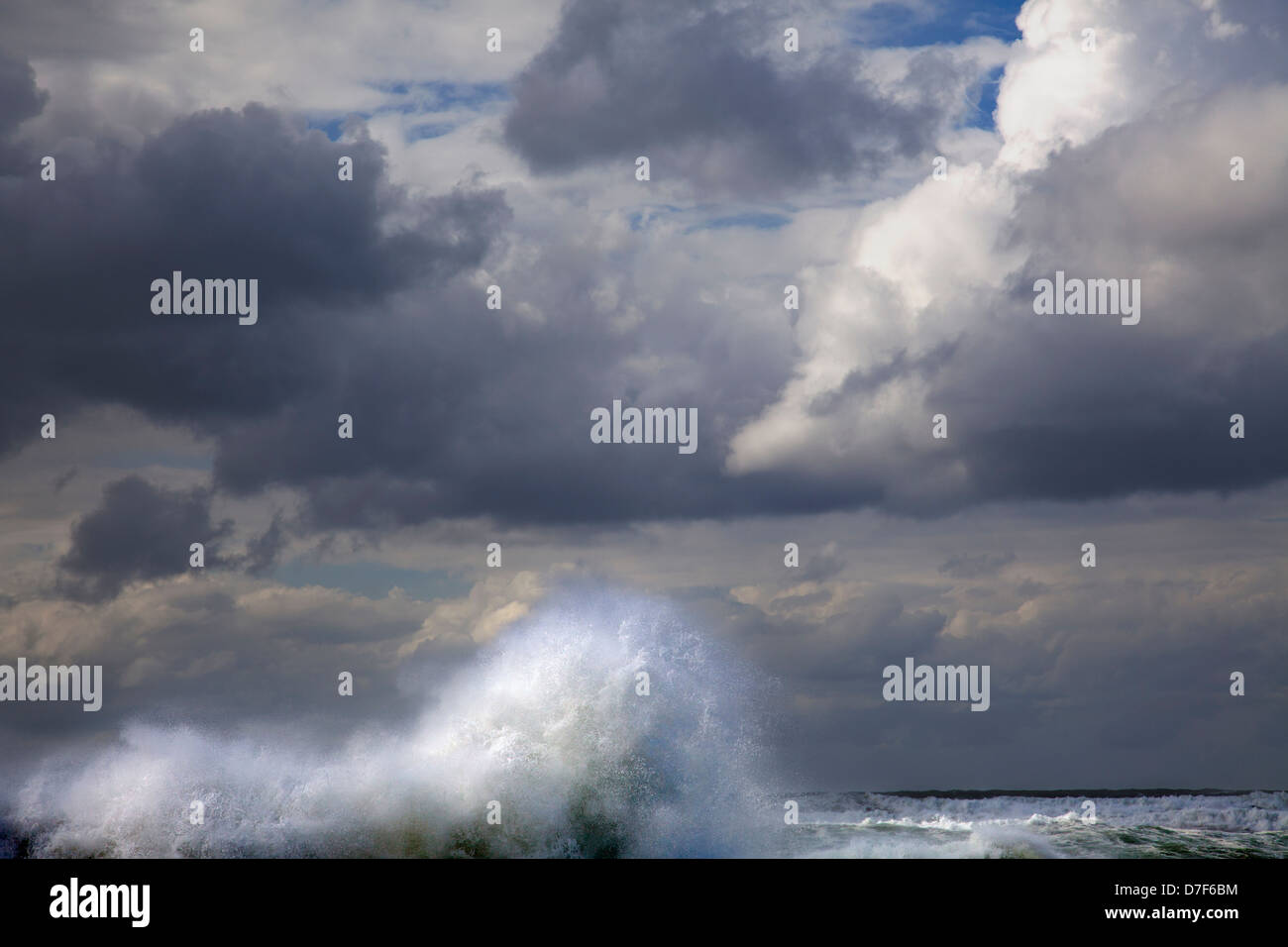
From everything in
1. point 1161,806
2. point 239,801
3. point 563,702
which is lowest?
point 1161,806

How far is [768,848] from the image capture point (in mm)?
34250

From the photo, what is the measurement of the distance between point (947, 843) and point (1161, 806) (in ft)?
125
